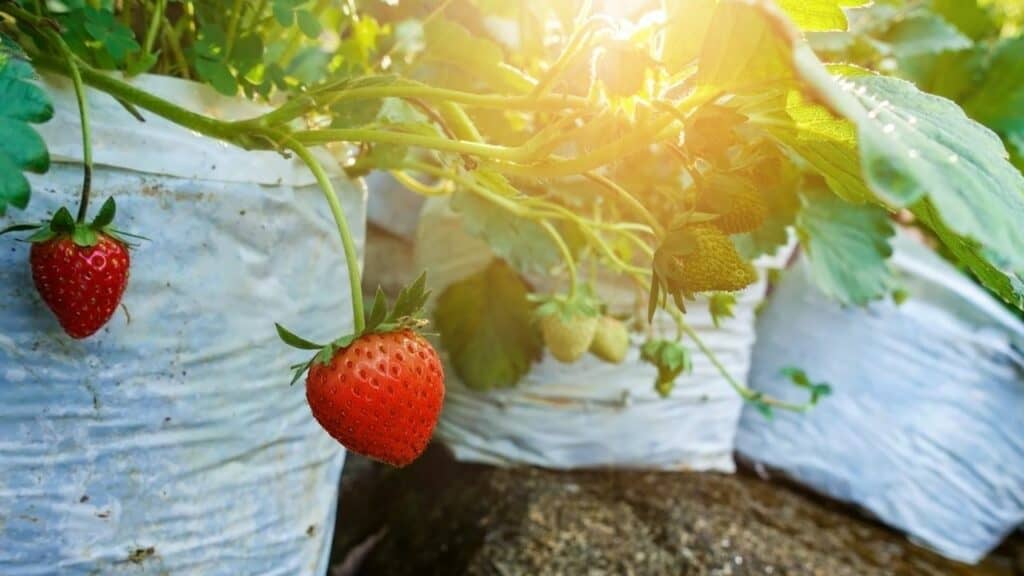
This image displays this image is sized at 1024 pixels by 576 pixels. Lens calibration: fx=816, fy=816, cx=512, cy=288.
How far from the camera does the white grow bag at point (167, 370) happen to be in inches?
19.6

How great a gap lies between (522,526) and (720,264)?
55 centimetres

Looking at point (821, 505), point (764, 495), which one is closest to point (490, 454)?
point (764, 495)

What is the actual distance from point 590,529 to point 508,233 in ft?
1.12

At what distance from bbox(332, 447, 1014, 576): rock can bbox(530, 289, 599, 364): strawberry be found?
248mm

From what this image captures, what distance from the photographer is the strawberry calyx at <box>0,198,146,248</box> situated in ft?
1.47

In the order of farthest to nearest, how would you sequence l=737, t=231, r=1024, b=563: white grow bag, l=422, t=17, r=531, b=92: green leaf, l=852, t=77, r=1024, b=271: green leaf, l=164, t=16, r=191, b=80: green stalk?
l=737, t=231, r=1024, b=563: white grow bag < l=422, t=17, r=531, b=92: green leaf < l=164, t=16, r=191, b=80: green stalk < l=852, t=77, r=1024, b=271: green leaf

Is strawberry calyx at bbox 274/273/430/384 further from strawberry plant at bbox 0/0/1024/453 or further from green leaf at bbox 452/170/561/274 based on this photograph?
green leaf at bbox 452/170/561/274

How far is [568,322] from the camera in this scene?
73cm

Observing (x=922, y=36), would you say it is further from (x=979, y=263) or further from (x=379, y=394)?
(x=379, y=394)

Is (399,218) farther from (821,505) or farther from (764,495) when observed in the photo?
(821,505)

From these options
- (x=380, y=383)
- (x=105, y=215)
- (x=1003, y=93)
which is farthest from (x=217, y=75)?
(x=1003, y=93)

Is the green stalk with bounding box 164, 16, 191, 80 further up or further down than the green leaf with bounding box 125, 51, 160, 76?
further down

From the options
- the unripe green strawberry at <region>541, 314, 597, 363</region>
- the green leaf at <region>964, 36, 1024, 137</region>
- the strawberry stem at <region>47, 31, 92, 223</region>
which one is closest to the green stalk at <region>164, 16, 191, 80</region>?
the strawberry stem at <region>47, 31, 92, 223</region>

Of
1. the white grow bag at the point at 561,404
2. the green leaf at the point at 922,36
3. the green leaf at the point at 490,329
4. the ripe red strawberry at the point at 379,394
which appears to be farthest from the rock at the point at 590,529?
the green leaf at the point at 922,36
